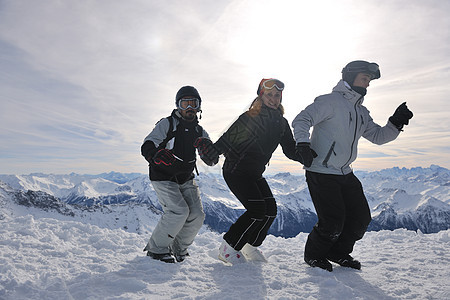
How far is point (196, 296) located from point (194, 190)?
248cm

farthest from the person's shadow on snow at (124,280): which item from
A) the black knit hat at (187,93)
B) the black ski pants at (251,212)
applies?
the black knit hat at (187,93)

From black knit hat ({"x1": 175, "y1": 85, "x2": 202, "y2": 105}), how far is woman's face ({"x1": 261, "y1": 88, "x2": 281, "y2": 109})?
1.28 meters

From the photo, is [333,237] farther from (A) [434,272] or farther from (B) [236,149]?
(B) [236,149]

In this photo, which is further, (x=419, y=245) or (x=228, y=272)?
(x=419, y=245)

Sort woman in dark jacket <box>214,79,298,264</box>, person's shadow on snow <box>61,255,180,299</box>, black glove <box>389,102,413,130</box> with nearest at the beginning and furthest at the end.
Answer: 1. person's shadow on snow <box>61,255,180,299</box>
2. woman in dark jacket <box>214,79,298,264</box>
3. black glove <box>389,102,413,130</box>

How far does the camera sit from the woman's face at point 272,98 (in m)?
5.05

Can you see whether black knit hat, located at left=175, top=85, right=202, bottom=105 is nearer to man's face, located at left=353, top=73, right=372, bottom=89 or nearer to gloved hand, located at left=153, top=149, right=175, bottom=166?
gloved hand, located at left=153, top=149, right=175, bottom=166

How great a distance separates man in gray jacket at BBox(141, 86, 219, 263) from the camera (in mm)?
4859

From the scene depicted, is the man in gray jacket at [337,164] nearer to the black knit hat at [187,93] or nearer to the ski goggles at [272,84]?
the ski goggles at [272,84]

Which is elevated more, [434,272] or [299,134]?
[299,134]

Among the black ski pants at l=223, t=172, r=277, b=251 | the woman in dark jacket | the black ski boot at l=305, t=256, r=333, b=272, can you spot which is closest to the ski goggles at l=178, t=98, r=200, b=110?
the woman in dark jacket

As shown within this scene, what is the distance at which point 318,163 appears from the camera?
15.4 feet

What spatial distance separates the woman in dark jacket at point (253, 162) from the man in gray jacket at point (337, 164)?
0.59 m

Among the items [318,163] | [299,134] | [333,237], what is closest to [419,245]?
[333,237]
